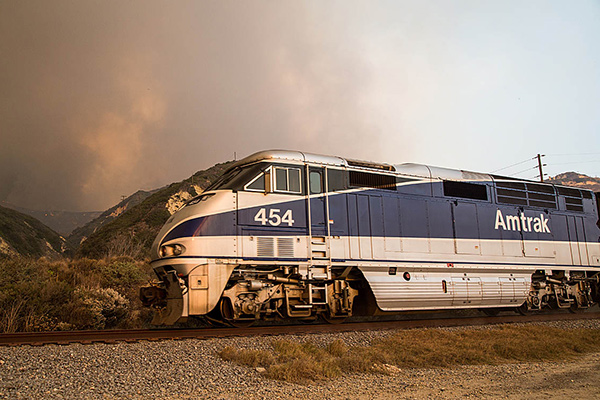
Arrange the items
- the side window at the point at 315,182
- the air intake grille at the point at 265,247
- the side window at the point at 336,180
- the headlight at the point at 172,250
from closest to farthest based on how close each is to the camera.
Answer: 1. the headlight at the point at 172,250
2. the air intake grille at the point at 265,247
3. the side window at the point at 315,182
4. the side window at the point at 336,180

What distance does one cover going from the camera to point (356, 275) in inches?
433

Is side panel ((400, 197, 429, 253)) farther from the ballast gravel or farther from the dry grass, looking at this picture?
the ballast gravel

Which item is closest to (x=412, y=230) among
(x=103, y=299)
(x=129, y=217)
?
(x=103, y=299)

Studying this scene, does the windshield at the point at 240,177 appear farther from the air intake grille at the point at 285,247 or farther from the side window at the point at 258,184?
the air intake grille at the point at 285,247

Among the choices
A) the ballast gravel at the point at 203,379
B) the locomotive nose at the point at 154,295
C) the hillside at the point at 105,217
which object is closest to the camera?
the ballast gravel at the point at 203,379

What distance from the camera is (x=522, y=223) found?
13.9 meters

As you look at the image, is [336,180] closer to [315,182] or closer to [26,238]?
[315,182]

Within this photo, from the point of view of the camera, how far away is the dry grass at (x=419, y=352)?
21.6 ft

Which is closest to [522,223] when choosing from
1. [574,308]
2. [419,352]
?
[574,308]

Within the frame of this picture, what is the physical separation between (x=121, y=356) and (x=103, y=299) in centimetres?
544

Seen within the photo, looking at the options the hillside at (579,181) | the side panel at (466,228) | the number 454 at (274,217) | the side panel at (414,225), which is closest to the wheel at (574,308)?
the side panel at (466,228)

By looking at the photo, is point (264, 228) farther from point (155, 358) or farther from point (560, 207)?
point (560, 207)

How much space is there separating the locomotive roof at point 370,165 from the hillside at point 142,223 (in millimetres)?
19610

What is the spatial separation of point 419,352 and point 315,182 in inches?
175
